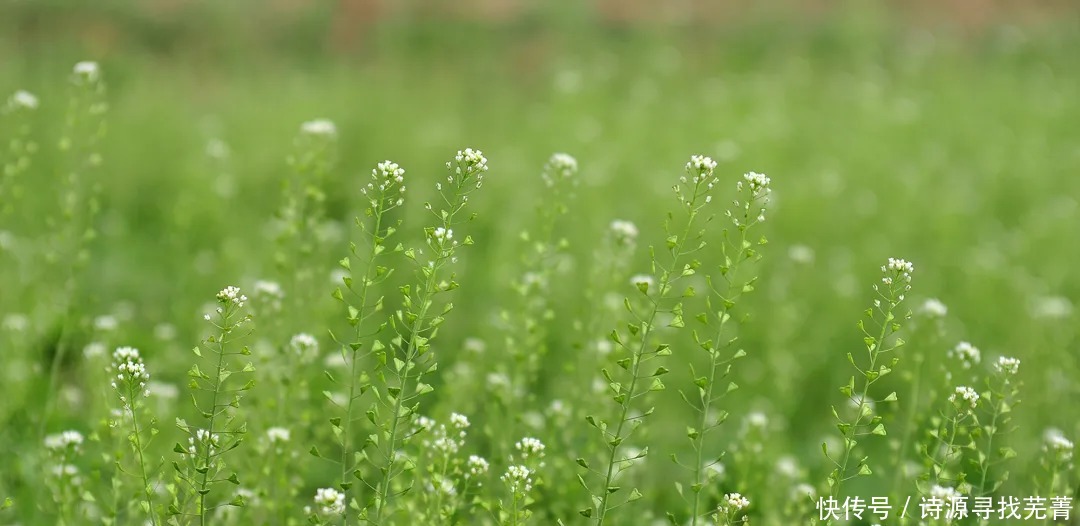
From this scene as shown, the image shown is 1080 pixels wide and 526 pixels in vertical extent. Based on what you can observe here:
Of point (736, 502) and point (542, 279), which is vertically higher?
point (542, 279)

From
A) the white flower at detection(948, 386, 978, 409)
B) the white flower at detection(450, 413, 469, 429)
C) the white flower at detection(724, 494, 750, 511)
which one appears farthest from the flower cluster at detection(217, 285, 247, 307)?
the white flower at detection(948, 386, 978, 409)

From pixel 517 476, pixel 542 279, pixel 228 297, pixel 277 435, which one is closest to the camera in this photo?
pixel 228 297

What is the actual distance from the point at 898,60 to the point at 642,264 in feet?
19.2

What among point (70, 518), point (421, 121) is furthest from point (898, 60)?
point (70, 518)

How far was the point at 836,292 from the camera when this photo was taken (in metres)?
4.70

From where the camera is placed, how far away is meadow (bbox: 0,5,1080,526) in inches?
88.0

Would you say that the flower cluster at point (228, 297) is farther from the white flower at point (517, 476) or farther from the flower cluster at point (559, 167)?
the flower cluster at point (559, 167)

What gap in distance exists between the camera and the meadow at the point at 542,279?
7.34 feet

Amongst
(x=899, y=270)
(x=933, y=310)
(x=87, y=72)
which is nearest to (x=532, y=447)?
(x=899, y=270)

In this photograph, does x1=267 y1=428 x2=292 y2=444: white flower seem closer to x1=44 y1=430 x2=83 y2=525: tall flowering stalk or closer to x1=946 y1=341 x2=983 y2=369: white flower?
x1=44 y1=430 x2=83 y2=525: tall flowering stalk

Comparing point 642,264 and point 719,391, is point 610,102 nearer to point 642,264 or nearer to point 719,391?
point 642,264

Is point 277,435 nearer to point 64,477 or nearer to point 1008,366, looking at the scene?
point 64,477

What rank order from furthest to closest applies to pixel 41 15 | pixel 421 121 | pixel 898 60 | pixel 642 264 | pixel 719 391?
pixel 898 60 → pixel 41 15 → pixel 421 121 → pixel 642 264 → pixel 719 391

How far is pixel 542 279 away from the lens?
2.75 metres
